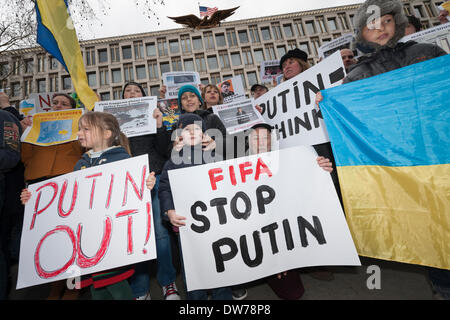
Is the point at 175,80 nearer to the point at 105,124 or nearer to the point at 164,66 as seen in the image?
the point at 105,124

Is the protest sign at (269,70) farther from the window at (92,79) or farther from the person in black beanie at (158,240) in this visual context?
the window at (92,79)

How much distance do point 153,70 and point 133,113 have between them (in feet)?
84.3

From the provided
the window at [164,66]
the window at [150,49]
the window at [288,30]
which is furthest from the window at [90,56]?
the window at [288,30]

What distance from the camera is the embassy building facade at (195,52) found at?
80.1 feet

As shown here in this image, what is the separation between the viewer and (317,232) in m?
1.45

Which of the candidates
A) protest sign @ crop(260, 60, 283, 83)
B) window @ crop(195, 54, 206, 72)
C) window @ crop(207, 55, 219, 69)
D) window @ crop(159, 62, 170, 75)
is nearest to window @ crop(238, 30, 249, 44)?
window @ crop(207, 55, 219, 69)

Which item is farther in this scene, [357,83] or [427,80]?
[357,83]

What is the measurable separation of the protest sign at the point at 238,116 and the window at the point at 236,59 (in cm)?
2562

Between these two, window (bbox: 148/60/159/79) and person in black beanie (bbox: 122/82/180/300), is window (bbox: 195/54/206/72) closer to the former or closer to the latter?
window (bbox: 148/60/159/79)

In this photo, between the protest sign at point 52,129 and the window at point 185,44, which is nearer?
the protest sign at point 52,129
